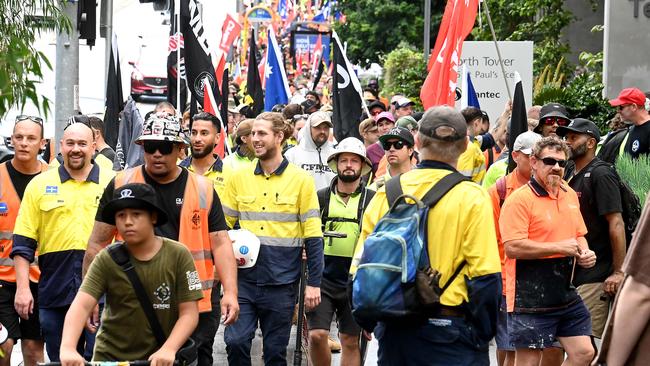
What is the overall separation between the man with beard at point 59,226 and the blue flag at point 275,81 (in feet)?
37.0

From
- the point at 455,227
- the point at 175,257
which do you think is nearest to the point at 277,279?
the point at 175,257

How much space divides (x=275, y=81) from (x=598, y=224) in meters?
11.6

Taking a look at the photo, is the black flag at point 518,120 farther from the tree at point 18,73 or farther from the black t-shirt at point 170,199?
the tree at point 18,73

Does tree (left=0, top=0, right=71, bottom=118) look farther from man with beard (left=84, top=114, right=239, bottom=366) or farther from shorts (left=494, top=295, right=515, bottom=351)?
shorts (left=494, top=295, right=515, bottom=351)

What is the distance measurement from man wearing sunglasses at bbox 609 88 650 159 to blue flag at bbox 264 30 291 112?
29.3ft

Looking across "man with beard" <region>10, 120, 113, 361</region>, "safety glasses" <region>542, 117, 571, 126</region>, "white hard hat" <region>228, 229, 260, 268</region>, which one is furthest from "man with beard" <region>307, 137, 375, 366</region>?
"man with beard" <region>10, 120, 113, 361</region>

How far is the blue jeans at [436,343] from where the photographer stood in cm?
636

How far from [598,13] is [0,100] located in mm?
29860

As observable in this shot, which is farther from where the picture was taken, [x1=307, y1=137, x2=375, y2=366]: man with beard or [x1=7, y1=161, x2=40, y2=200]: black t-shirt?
[x1=307, y1=137, x2=375, y2=366]: man with beard

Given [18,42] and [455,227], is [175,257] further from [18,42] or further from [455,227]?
[18,42]

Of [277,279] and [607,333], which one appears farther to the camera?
[277,279]

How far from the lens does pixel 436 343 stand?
638 cm

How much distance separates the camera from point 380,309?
616 cm

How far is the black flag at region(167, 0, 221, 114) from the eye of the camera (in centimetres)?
1552
